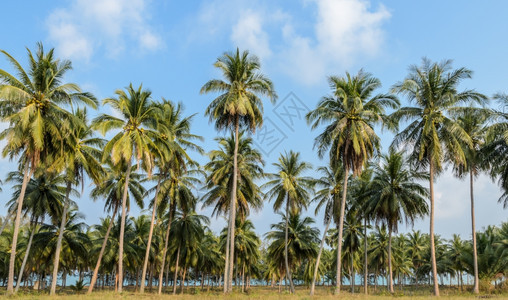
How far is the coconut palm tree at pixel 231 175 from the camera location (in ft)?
118

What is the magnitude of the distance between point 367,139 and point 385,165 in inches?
426

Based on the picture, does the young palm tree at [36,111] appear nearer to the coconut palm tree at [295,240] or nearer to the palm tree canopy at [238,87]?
the palm tree canopy at [238,87]

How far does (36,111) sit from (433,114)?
25.3 meters

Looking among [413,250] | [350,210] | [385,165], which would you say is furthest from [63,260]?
[413,250]

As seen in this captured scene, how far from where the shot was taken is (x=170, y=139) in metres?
30.0

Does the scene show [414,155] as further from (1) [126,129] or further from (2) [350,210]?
(1) [126,129]

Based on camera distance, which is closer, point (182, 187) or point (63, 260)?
point (182, 187)

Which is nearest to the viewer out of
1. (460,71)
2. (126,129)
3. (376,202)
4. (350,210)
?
(460,71)

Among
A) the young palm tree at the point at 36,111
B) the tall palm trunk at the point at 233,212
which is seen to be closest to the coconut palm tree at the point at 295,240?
the tall palm trunk at the point at 233,212

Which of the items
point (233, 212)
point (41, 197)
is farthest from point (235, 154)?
point (41, 197)

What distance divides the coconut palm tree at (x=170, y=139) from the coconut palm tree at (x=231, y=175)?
320cm

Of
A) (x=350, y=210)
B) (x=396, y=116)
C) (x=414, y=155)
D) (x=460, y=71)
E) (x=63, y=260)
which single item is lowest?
(x=63, y=260)

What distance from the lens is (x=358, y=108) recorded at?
26.9 meters

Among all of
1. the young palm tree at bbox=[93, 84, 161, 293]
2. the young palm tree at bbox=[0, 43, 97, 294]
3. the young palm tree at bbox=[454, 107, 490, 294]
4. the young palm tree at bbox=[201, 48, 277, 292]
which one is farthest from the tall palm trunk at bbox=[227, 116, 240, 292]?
the young palm tree at bbox=[454, 107, 490, 294]
